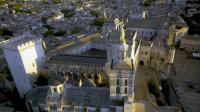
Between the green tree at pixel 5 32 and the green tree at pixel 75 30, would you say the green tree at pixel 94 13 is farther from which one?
the green tree at pixel 5 32

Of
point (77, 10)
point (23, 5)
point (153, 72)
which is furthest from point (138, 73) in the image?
point (23, 5)

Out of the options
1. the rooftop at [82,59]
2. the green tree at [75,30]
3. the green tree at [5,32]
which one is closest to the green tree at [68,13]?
the green tree at [75,30]

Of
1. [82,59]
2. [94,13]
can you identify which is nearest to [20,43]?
[82,59]

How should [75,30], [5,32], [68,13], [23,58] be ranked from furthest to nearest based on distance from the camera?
[68,13] < [5,32] < [75,30] < [23,58]

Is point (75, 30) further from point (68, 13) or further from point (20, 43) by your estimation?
point (20, 43)

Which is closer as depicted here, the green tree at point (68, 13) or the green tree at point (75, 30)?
the green tree at point (75, 30)

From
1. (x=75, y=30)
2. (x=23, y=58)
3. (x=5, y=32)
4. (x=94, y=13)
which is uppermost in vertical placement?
(x=23, y=58)

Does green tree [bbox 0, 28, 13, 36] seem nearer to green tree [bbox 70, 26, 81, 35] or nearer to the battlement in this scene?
green tree [bbox 70, 26, 81, 35]

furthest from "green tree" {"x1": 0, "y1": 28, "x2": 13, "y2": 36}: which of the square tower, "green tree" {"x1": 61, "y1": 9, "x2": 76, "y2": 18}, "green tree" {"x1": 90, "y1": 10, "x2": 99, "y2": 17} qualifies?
the square tower

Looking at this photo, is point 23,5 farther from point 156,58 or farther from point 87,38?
point 156,58
